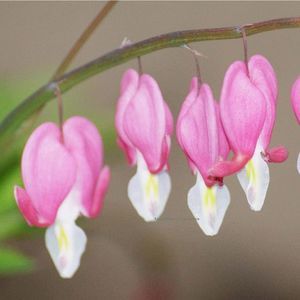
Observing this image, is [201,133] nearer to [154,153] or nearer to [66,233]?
[154,153]

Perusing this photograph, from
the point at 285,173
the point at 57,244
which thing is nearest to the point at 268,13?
the point at 285,173

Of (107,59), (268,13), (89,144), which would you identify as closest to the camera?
(107,59)

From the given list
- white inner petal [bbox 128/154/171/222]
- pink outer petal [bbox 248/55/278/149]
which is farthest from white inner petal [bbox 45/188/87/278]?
pink outer petal [bbox 248/55/278/149]

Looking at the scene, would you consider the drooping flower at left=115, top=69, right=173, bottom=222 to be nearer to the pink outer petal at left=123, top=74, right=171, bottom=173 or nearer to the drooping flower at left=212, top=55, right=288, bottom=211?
the pink outer petal at left=123, top=74, right=171, bottom=173

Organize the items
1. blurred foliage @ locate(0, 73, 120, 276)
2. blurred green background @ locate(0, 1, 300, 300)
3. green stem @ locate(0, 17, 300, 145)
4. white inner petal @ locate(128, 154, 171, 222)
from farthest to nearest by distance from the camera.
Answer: blurred green background @ locate(0, 1, 300, 300) → blurred foliage @ locate(0, 73, 120, 276) → white inner petal @ locate(128, 154, 171, 222) → green stem @ locate(0, 17, 300, 145)

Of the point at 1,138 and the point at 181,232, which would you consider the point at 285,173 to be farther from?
the point at 1,138

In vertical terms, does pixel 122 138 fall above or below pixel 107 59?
below

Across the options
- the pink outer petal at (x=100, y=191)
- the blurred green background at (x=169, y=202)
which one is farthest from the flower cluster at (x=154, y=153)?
the blurred green background at (x=169, y=202)
